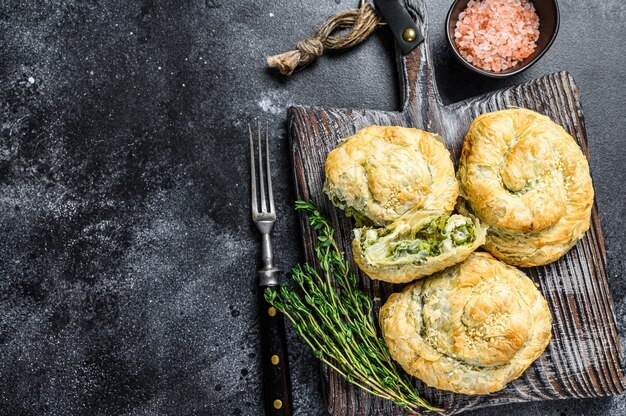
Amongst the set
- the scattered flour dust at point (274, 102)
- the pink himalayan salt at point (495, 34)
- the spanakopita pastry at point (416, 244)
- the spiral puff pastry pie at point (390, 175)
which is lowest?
the spanakopita pastry at point (416, 244)

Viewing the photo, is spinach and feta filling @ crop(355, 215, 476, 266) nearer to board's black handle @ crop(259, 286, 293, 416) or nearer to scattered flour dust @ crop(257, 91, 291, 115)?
board's black handle @ crop(259, 286, 293, 416)

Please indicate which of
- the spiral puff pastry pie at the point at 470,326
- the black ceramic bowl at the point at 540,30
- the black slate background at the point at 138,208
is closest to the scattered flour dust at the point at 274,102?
the black slate background at the point at 138,208

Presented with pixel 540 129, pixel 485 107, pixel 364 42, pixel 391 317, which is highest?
pixel 364 42

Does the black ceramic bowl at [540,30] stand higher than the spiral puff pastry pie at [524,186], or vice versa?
the black ceramic bowl at [540,30]

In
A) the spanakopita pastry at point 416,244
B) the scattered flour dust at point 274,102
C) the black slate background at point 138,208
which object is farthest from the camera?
the scattered flour dust at point 274,102

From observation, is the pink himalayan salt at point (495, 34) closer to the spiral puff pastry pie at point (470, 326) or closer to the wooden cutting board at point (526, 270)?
the wooden cutting board at point (526, 270)

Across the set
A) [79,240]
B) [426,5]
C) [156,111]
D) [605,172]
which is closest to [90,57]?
[156,111]

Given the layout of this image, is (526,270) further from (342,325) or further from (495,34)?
(495,34)

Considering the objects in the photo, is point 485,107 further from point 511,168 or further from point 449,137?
point 511,168

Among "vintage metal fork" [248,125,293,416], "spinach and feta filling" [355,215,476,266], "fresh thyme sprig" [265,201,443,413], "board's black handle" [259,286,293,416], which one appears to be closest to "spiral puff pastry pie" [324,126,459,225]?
"spinach and feta filling" [355,215,476,266]
